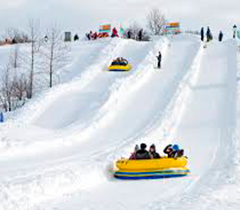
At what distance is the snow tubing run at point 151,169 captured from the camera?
13898 millimetres

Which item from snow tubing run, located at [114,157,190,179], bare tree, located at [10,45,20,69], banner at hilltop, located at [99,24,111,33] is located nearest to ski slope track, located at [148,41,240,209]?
snow tubing run, located at [114,157,190,179]

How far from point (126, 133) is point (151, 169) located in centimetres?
611

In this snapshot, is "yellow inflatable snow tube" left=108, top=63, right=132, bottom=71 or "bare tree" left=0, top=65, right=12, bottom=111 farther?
"yellow inflatable snow tube" left=108, top=63, right=132, bottom=71

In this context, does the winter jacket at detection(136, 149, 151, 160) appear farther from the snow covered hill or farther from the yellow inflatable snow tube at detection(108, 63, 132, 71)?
the yellow inflatable snow tube at detection(108, 63, 132, 71)

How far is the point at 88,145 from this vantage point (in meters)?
18.0

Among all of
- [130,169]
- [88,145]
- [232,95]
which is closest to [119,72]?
[232,95]

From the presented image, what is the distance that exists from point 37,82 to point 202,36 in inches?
633

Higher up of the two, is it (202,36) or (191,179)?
(202,36)

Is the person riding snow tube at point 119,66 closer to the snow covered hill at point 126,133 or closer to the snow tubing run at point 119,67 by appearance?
the snow tubing run at point 119,67

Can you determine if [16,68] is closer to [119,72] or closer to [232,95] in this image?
[119,72]

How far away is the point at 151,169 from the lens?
14016 millimetres

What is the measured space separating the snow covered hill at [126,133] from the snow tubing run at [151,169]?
0.35m

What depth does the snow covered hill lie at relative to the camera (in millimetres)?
11609

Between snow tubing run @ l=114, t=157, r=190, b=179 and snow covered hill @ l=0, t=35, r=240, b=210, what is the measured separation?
352 millimetres
